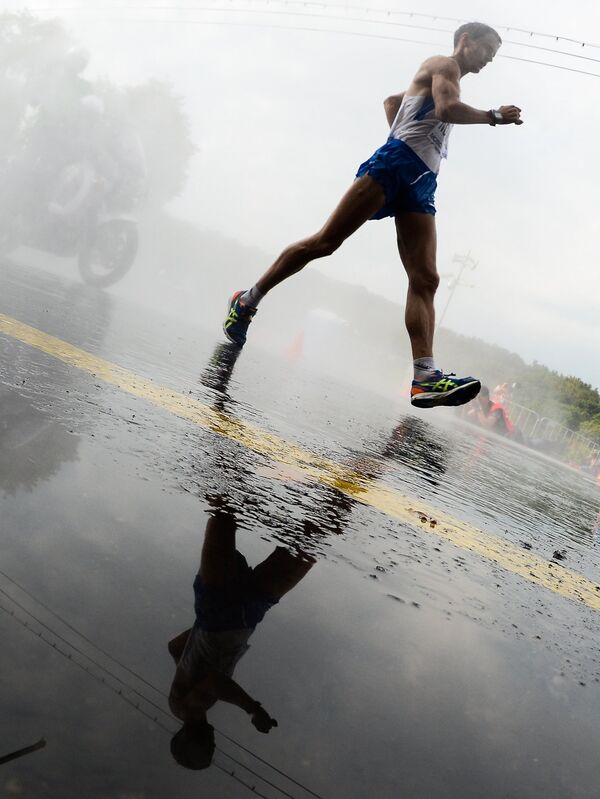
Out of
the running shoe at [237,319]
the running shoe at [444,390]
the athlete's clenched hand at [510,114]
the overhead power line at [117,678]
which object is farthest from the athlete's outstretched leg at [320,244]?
the overhead power line at [117,678]

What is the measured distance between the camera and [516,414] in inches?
1017

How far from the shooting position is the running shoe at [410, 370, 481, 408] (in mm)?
3096

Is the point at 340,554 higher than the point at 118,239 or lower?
lower

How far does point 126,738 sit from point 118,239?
1246 cm

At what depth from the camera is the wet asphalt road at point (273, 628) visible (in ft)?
2.63

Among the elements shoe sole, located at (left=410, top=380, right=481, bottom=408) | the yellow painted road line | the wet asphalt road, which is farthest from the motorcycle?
shoe sole, located at (left=410, top=380, right=481, bottom=408)

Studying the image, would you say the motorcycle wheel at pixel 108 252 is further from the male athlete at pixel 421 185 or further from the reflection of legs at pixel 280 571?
the reflection of legs at pixel 280 571

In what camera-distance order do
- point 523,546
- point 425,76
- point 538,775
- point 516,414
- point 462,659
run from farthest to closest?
1. point 516,414
2. point 425,76
3. point 523,546
4. point 462,659
5. point 538,775

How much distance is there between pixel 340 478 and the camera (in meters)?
2.63

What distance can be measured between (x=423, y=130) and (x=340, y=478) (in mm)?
1670

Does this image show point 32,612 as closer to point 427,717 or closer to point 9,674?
point 9,674

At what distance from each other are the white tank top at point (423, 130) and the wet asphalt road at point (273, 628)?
1.54 meters

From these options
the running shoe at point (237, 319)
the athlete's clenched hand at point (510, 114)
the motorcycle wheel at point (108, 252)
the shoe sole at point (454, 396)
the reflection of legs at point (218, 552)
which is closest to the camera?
the reflection of legs at point (218, 552)

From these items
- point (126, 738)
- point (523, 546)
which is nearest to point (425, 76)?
point (523, 546)
